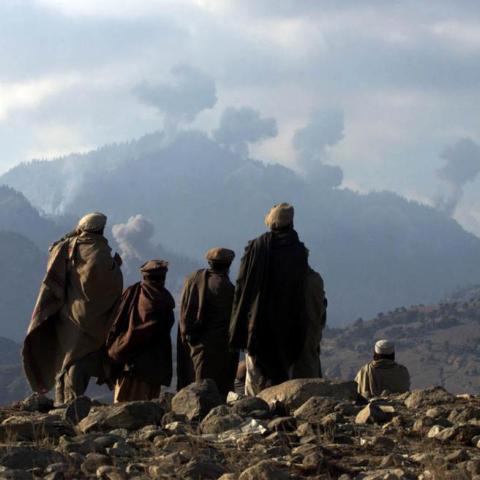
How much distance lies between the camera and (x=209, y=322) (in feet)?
30.8

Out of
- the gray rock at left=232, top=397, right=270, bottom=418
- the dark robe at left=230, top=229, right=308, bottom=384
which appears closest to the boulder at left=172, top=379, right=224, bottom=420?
the gray rock at left=232, top=397, right=270, bottom=418

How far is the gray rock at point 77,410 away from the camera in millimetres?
6724

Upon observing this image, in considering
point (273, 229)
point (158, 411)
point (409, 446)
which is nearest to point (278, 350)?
point (273, 229)

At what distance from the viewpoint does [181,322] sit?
374 inches

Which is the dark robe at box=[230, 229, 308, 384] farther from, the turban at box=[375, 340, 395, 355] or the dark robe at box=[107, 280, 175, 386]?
the turban at box=[375, 340, 395, 355]

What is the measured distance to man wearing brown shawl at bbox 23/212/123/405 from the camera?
9.17 m

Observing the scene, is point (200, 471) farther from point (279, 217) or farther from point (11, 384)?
point (11, 384)

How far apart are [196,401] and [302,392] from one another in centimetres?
87

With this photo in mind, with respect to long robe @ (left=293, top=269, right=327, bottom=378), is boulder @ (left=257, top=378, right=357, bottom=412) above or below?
below

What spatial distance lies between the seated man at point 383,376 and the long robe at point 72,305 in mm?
2673

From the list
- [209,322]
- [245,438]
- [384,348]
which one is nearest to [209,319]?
[209,322]

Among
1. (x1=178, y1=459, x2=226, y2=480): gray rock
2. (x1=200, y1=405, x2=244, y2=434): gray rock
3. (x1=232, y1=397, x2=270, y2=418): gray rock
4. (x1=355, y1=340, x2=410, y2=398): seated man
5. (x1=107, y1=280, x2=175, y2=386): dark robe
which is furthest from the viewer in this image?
(x1=355, y1=340, x2=410, y2=398): seated man

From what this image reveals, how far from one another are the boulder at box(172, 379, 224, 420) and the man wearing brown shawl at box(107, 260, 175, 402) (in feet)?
7.80

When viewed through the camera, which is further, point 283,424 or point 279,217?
point 279,217
